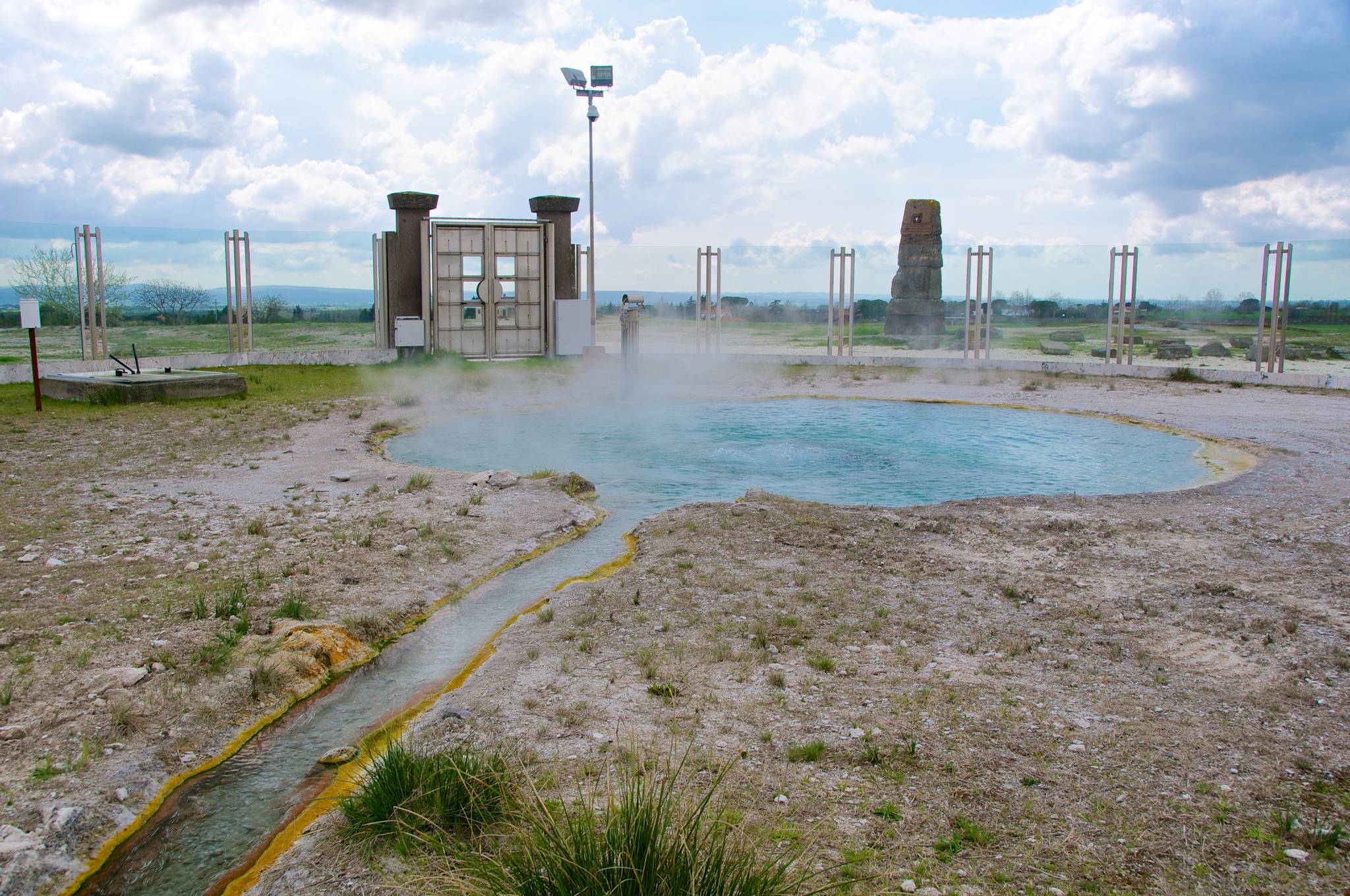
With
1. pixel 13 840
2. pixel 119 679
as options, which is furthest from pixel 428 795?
pixel 119 679

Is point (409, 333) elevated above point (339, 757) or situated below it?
above

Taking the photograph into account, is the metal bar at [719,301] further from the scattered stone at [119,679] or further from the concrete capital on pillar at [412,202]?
the scattered stone at [119,679]

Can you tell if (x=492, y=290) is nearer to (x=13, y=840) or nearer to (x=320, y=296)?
(x=320, y=296)

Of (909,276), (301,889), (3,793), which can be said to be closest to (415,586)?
(3,793)

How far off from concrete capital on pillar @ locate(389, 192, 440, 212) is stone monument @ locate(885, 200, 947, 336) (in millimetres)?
13889

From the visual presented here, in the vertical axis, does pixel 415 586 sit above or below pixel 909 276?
below

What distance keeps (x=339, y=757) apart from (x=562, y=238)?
59.5ft

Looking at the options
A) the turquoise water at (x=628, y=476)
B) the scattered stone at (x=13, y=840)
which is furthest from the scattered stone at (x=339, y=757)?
the scattered stone at (x=13, y=840)

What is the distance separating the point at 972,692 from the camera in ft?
14.8

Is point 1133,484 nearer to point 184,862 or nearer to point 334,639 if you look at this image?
point 334,639

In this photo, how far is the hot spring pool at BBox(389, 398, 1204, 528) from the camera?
9641 millimetres

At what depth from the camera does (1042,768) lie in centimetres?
377

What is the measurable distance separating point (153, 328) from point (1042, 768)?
2039cm

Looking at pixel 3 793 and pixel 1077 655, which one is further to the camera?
pixel 1077 655
